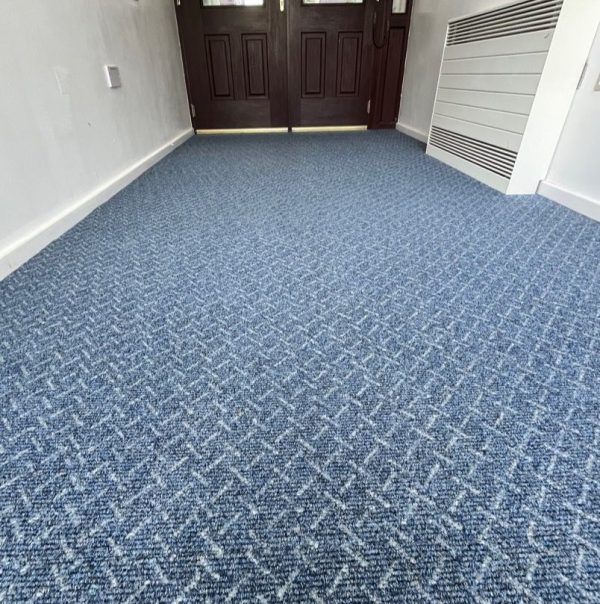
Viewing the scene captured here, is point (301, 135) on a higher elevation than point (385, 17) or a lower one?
lower

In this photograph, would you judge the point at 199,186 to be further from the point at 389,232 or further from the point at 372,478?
the point at 372,478

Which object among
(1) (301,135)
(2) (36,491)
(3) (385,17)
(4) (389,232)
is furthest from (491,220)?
(3) (385,17)

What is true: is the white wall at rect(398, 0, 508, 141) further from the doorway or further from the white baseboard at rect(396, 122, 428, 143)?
the doorway

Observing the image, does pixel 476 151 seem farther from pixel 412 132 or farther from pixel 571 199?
pixel 412 132

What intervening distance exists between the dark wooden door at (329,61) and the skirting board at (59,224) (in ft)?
7.35

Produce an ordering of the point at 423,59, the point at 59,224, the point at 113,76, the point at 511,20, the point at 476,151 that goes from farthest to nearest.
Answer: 1. the point at 423,59
2. the point at 476,151
3. the point at 113,76
4. the point at 511,20
5. the point at 59,224

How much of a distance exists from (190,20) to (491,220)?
364 centimetres

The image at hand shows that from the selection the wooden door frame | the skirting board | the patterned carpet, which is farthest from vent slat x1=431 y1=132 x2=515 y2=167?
the skirting board

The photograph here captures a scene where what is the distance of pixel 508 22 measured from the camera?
1.92 m

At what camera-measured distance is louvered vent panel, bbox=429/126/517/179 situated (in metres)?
1.97

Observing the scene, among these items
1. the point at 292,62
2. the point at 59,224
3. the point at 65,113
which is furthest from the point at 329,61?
the point at 59,224

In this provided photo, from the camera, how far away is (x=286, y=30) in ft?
11.7

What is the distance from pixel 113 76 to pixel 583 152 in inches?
104

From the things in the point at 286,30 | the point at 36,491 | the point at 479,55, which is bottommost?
the point at 36,491
